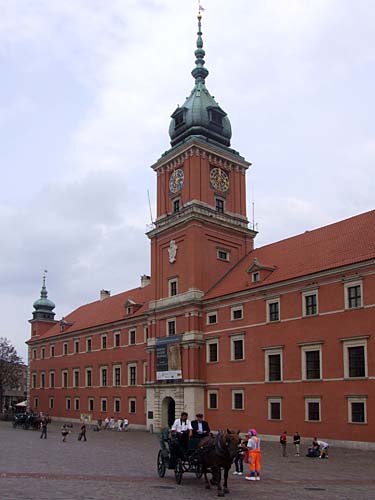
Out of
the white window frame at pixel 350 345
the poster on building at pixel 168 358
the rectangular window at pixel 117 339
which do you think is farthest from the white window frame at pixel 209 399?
the rectangular window at pixel 117 339

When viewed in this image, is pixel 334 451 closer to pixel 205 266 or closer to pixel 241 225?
pixel 205 266

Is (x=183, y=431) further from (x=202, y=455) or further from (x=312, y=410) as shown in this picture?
(x=312, y=410)

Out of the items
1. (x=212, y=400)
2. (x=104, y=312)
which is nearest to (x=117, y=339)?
(x=104, y=312)

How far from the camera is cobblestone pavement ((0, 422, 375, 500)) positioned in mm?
14203

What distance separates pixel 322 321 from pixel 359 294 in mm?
3030

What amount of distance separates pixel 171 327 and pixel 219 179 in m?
13.4

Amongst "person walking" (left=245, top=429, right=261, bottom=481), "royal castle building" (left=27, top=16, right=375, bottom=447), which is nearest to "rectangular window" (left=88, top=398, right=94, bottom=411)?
"royal castle building" (left=27, top=16, right=375, bottom=447)

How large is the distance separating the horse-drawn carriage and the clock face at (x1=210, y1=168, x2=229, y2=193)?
115 ft

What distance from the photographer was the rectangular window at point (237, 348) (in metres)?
41.3

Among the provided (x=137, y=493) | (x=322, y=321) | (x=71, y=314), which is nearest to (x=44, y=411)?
(x=71, y=314)

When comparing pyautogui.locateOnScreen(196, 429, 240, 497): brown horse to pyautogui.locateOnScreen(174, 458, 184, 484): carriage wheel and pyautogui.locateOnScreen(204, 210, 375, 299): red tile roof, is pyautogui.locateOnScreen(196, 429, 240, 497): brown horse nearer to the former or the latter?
pyautogui.locateOnScreen(174, 458, 184, 484): carriage wheel

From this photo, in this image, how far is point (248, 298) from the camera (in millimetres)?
41188

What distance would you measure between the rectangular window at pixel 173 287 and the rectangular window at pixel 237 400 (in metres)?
10.7

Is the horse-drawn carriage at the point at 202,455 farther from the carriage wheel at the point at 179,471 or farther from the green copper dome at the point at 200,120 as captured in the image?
the green copper dome at the point at 200,120
